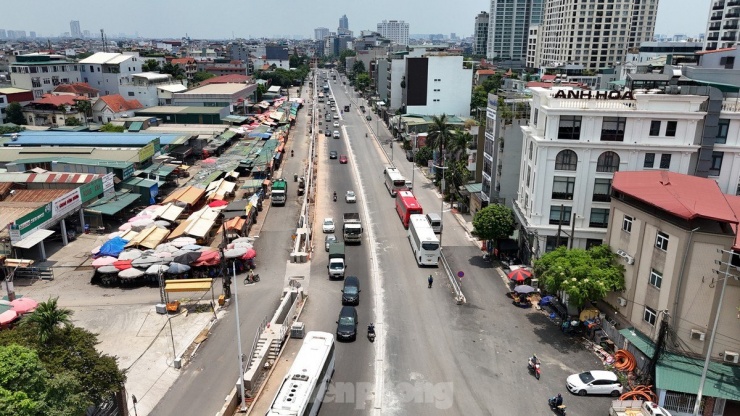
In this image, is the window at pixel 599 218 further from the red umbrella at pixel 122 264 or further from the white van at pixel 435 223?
the red umbrella at pixel 122 264

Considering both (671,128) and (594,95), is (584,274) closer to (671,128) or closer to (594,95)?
(671,128)

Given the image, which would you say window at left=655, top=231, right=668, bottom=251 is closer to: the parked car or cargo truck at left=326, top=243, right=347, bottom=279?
cargo truck at left=326, top=243, right=347, bottom=279

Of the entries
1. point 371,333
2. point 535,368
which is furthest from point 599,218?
point 371,333

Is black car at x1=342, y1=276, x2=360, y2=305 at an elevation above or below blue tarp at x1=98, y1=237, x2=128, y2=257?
below

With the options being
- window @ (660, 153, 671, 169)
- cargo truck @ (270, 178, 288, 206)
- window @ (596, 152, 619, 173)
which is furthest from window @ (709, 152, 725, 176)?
cargo truck @ (270, 178, 288, 206)

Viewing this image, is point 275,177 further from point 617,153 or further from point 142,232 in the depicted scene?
point 617,153

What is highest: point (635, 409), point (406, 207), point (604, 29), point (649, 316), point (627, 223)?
point (604, 29)
